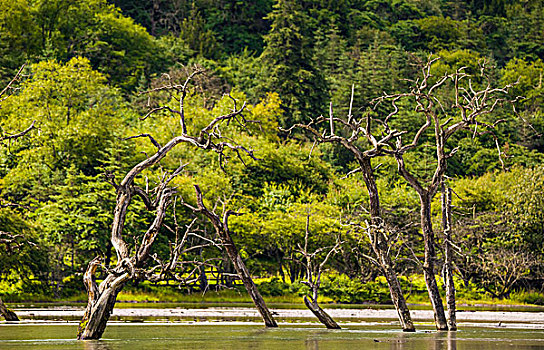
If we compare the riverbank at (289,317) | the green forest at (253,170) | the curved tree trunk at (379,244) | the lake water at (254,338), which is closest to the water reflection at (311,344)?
the lake water at (254,338)

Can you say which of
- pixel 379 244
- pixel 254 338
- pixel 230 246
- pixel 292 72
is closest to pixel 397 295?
pixel 379 244

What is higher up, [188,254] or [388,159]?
[188,254]

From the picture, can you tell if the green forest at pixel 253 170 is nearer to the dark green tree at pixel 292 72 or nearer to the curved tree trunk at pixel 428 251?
the curved tree trunk at pixel 428 251

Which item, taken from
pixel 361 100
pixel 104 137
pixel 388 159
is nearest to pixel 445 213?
pixel 104 137

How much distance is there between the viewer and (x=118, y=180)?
202 feet

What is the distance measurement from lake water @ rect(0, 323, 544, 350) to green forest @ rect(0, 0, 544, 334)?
187cm

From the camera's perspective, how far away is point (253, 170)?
248 feet

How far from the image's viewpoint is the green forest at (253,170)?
30.5m

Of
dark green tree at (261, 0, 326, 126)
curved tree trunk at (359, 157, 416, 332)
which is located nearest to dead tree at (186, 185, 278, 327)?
curved tree trunk at (359, 157, 416, 332)

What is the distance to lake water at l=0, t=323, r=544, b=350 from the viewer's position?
25.2 metres

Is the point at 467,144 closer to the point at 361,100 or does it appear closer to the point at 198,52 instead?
the point at 361,100

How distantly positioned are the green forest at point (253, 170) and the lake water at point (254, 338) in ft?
6.14

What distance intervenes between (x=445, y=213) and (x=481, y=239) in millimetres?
33161

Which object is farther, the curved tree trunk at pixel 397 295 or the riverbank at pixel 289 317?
the riverbank at pixel 289 317
